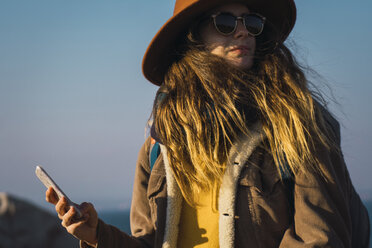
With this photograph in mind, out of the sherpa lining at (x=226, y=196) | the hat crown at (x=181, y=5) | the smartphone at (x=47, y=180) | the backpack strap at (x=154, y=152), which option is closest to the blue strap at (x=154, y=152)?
the backpack strap at (x=154, y=152)

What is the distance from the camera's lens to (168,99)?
256 cm

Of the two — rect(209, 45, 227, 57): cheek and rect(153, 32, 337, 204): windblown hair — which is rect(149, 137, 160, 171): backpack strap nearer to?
rect(153, 32, 337, 204): windblown hair

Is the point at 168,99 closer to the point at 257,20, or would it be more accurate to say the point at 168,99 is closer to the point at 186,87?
the point at 186,87

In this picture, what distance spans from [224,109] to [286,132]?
34 centimetres

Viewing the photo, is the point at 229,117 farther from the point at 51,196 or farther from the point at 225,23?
the point at 51,196

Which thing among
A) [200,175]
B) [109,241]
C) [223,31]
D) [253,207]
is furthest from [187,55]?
[109,241]

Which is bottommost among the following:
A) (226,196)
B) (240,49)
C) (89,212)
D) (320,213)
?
(320,213)

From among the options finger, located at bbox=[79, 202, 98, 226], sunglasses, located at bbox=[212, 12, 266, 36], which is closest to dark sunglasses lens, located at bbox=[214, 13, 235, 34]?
sunglasses, located at bbox=[212, 12, 266, 36]

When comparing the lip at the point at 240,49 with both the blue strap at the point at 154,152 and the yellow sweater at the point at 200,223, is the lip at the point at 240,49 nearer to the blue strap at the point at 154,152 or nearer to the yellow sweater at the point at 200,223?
the blue strap at the point at 154,152

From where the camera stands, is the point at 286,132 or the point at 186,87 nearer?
the point at 286,132

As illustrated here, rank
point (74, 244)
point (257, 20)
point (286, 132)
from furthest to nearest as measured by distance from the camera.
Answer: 1. point (257, 20)
2. point (286, 132)
3. point (74, 244)

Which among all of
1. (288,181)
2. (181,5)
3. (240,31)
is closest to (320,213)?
(288,181)

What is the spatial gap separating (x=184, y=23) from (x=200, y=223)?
1.17 meters

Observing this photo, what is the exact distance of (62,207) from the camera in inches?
88.2
